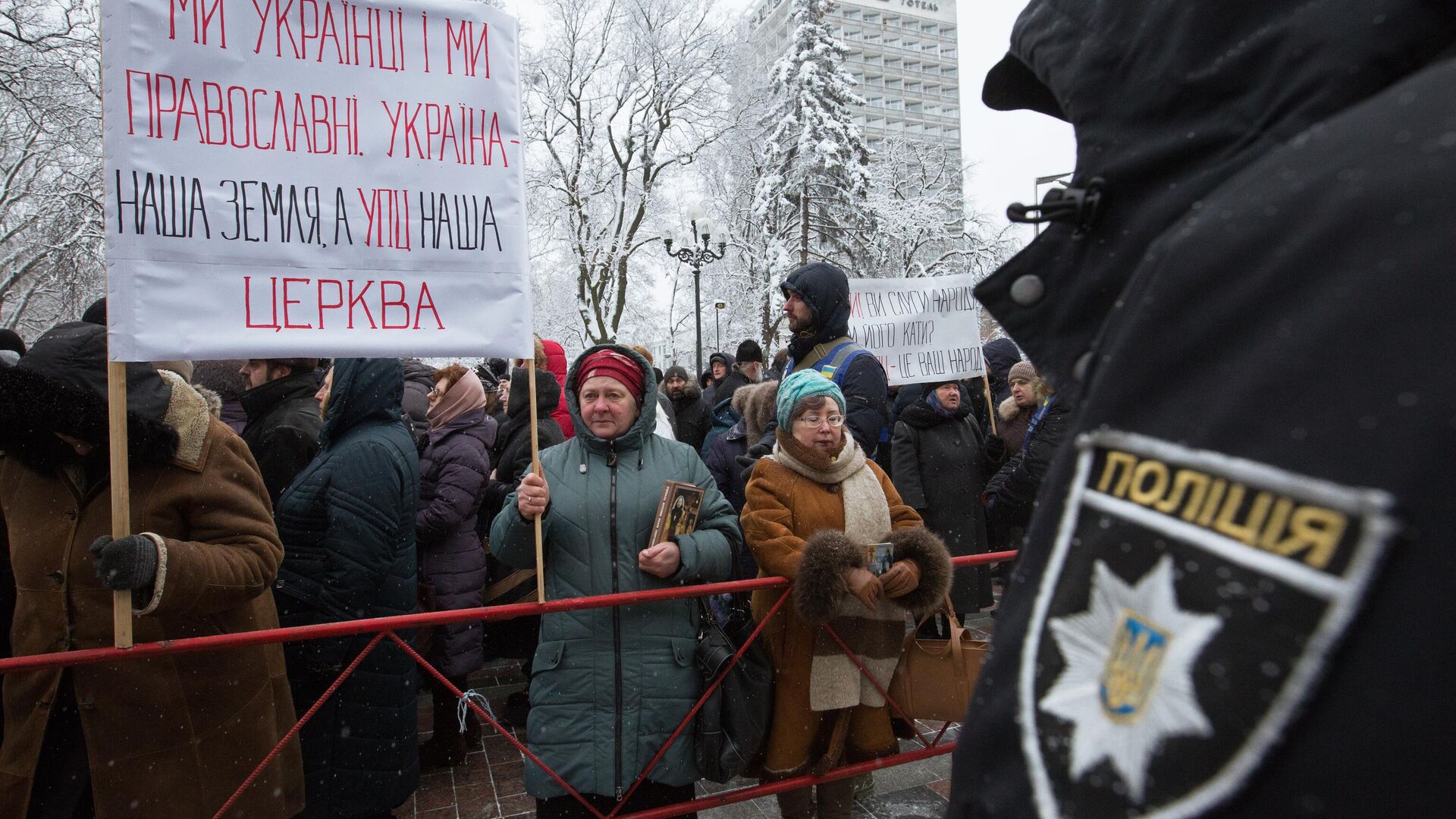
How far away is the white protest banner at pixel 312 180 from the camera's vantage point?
2512mm

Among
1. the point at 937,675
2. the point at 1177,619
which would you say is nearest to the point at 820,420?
the point at 937,675

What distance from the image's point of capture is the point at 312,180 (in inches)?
108

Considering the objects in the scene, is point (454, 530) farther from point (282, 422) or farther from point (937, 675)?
point (937, 675)

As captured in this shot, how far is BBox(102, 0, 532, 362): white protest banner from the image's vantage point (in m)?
2.51

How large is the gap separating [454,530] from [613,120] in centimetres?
2468

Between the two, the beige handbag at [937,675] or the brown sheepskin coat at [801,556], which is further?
the beige handbag at [937,675]

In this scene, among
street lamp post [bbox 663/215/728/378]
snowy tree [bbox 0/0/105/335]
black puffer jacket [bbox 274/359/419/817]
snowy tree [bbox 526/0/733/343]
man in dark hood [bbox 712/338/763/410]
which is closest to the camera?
black puffer jacket [bbox 274/359/419/817]

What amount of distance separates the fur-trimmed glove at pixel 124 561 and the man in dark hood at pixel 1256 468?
2.47m

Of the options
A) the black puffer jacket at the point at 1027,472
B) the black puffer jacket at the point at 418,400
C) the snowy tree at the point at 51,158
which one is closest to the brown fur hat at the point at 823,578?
the black puffer jacket at the point at 1027,472

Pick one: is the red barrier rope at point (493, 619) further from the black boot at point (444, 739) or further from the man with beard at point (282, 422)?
the black boot at point (444, 739)

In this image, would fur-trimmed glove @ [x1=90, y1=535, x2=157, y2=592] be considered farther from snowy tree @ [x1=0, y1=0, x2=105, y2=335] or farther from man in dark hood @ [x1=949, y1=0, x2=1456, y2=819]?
snowy tree @ [x1=0, y1=0, x2=105, y2=335]

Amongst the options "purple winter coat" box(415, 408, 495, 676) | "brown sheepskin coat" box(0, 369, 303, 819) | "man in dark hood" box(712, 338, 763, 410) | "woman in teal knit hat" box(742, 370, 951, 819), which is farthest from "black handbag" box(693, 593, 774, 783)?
"man in dark hood" box(712, 338, 763, 410)

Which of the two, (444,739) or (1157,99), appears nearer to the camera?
(1157,99)

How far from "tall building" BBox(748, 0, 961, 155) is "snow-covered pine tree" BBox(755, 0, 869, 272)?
6342 centimetres
